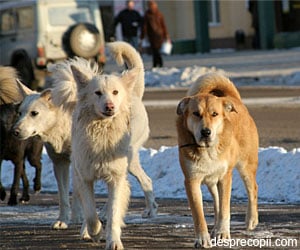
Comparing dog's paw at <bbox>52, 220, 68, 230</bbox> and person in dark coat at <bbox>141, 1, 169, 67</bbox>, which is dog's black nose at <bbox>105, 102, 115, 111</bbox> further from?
person in dark coat at <bbox>141, 1, 169, 67</bbox>

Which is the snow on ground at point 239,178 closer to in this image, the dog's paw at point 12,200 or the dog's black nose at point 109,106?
the dog's paw at point 12,200

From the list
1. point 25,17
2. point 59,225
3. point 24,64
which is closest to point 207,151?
point 59,225

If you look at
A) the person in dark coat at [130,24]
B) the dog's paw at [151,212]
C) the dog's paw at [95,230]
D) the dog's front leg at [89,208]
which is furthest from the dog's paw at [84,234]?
the person in dark coat at [130,24]

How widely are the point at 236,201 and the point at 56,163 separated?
217 centimetres

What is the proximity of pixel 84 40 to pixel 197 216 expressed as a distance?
1924cm

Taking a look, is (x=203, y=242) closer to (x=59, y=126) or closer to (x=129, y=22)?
(x=59, y=126)

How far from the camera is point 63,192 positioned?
34.3 ft

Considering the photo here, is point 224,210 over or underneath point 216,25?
over

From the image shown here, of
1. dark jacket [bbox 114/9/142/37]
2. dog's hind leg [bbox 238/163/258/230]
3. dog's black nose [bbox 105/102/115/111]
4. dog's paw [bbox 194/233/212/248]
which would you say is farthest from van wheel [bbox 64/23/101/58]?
dog's paw [bbox 194/233/212/248]

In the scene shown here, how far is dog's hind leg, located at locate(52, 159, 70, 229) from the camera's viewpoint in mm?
10141

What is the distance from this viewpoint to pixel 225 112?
29.2ft

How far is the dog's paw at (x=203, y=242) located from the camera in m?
8.41

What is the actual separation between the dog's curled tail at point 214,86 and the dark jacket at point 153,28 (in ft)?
64.2

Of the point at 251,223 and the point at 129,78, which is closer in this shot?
the point at 129,78
